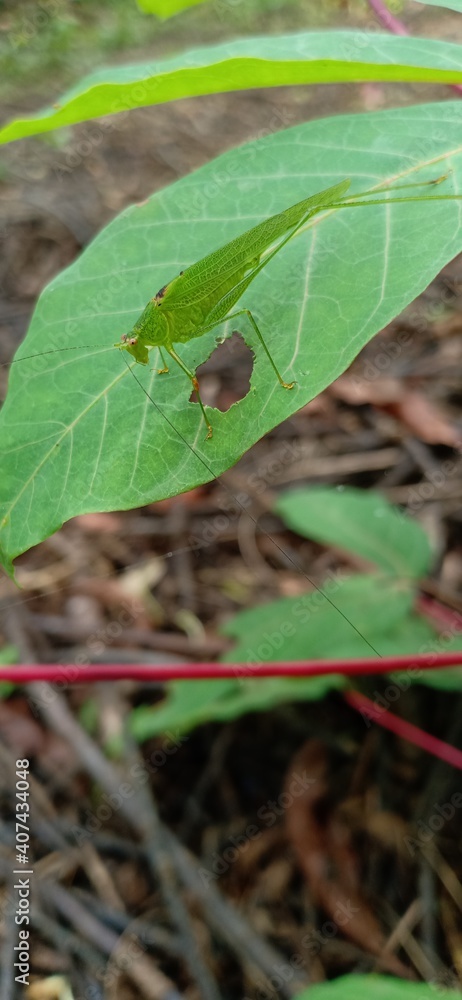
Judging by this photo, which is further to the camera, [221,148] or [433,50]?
[221,148]

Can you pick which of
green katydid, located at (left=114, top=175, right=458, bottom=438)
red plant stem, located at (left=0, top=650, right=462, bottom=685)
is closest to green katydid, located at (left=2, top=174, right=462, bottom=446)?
green katydid, located at (left=114, top=175, right=458, bottom=438)

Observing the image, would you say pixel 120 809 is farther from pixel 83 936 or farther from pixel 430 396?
pixel 430 396

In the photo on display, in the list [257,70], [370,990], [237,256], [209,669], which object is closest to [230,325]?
[237,256]

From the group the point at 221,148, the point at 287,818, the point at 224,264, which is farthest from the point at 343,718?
the point at 221,148

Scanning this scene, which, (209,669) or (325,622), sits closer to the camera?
(209,669)

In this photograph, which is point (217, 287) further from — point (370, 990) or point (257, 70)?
point (370, 990)

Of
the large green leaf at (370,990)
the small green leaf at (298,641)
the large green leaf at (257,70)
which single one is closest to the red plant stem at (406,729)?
the small green leaf at (298,641)
